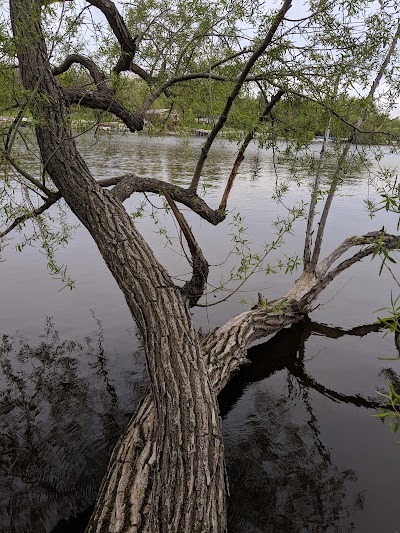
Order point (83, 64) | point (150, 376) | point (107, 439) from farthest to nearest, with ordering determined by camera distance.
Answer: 1. point (83, 64)
2. point (107, 439)
3. point (150, 376)

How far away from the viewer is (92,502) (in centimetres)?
416

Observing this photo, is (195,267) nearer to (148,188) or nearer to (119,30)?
(148,188)

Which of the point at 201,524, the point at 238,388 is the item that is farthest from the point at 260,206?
the point at 201,524

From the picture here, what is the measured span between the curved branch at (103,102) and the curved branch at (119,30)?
0.57 meters

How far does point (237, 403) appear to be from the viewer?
19.5ft

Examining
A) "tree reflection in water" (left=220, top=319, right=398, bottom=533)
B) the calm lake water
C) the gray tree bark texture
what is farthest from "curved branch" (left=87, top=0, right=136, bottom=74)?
"tree reflection in water" (left=220, top=319, right=398, bottom=533)

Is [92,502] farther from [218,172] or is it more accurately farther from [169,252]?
[218,172]

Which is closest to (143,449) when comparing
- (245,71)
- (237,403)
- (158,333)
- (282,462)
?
(158,333)

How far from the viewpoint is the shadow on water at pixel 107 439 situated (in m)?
4.13

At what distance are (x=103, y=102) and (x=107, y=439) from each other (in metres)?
4.18

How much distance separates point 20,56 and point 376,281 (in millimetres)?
9096

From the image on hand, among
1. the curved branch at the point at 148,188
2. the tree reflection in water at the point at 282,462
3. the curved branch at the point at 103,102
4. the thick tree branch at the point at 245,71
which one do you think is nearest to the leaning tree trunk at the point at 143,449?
the tree reflection in water at the point at 282,462

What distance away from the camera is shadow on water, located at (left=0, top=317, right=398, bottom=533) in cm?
413

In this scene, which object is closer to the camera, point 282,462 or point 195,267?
point 282,462
